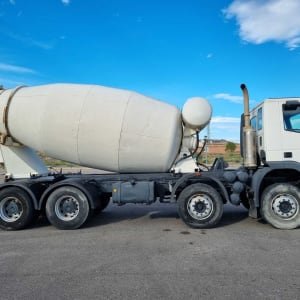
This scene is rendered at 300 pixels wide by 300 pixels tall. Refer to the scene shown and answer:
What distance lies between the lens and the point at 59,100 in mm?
8023

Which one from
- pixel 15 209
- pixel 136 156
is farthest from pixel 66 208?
pixel 136 156

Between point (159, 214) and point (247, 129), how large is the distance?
10.5 feet

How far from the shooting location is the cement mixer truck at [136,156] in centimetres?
742

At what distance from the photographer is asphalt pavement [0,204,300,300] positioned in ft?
13.7


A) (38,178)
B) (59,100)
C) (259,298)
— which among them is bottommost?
(259,298)

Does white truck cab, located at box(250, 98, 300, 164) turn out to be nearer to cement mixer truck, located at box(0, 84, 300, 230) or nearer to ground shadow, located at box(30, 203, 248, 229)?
cement mixer truck, located at box(0, 84, 300, 230)

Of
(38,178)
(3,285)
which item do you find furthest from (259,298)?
(38,178)

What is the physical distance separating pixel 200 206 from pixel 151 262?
8.38ft

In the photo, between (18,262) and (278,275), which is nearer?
(278,275)

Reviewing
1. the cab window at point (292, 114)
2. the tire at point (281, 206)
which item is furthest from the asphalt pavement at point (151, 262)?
the cab window at point (292, 114)

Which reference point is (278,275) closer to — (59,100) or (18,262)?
(18,262)

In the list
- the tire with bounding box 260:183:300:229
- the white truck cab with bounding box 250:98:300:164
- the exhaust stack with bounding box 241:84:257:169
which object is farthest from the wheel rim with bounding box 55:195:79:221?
the white truck cab with bounding box 250:98:300:164

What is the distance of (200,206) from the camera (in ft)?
24.7

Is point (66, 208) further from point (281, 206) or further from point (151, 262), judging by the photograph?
point (281, 206)
